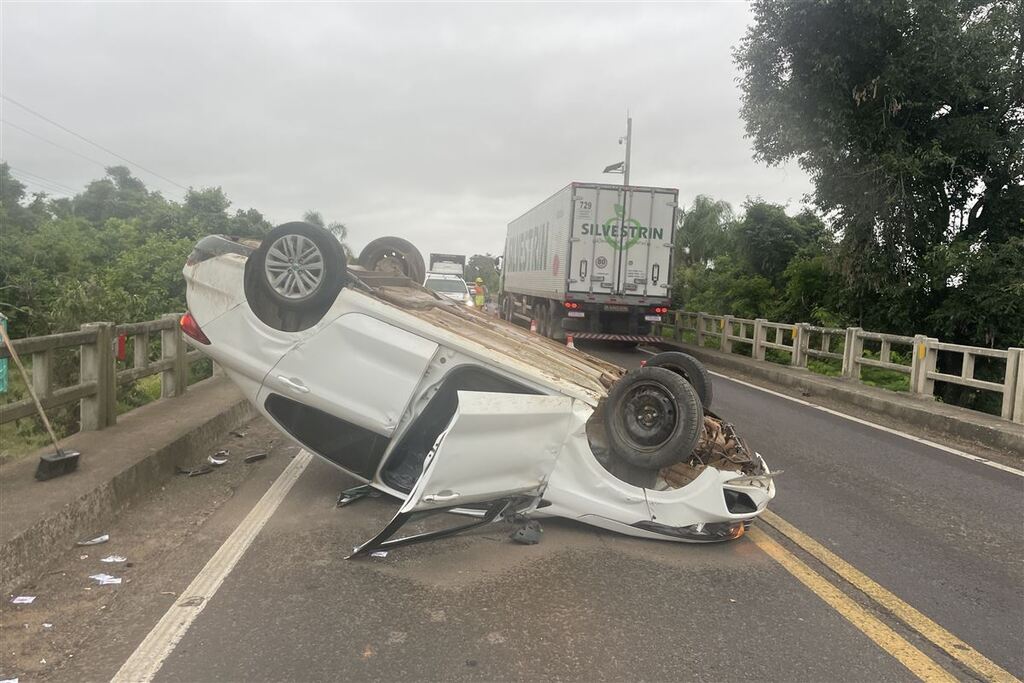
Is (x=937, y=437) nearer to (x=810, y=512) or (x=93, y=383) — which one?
(x=810, y=512)

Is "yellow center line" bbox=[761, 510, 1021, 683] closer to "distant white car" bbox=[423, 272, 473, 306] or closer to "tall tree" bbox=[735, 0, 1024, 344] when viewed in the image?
"tall tree" bbox=[735, 0, 1024, 344]

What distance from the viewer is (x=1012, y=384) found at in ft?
32.4

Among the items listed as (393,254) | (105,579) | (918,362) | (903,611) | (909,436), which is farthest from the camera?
(918,362)

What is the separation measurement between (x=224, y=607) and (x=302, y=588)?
40cm

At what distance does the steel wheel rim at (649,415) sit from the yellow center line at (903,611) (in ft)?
4.03

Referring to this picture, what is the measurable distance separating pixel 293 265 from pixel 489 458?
1915 millimetres

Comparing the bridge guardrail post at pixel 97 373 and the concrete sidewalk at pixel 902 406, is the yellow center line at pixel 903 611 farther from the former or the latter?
the bridge guardrail post at pixel 97 373

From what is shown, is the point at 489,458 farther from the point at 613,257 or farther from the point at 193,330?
the point at 613,257

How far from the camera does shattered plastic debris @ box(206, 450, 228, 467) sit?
676cm

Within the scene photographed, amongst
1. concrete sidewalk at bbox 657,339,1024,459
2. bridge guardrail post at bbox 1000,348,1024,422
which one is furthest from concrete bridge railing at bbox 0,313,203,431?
bridge guardrail post at bbox 1000,348,1024,422

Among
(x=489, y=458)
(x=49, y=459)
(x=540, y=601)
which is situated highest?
(x=489, y=458)

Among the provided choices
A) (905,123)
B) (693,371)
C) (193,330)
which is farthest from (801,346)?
(193,330)

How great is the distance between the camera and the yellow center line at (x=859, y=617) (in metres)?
3.36

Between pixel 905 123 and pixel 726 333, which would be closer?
pixel 905 123
